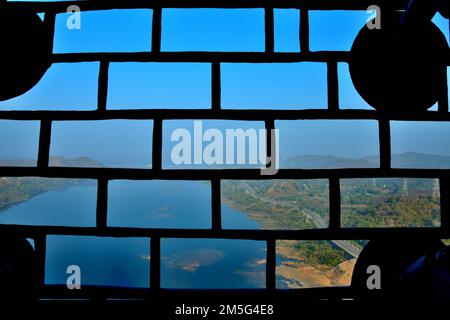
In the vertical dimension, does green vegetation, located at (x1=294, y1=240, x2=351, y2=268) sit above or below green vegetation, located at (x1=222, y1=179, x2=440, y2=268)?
below

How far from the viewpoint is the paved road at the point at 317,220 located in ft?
2.68

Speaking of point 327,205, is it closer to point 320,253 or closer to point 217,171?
point 320,253

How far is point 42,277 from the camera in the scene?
0.87m

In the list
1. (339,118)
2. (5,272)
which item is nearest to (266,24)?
(339,118)

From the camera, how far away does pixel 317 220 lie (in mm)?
852

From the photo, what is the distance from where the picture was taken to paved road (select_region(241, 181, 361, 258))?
2.68 ft

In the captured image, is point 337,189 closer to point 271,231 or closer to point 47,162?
point 271,231

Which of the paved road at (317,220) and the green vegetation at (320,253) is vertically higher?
the paved road at (317,220)

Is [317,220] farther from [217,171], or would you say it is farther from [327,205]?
[217,171]

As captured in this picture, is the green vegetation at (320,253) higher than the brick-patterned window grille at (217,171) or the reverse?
the reverse

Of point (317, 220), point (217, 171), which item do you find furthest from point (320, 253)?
point (217, 171)

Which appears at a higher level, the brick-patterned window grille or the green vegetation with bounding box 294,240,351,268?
the brick-patterned window grille

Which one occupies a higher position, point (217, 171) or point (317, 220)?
point (217, 171)
